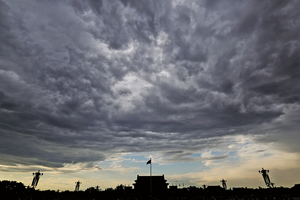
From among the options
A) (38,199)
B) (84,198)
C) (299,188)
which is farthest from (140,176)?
(299,188)

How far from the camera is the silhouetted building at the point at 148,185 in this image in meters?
60.4

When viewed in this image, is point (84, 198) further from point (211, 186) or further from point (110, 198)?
point (211, 186)

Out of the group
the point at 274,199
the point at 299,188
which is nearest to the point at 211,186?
the point at 299,188

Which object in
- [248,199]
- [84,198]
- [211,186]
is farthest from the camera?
[211,186]

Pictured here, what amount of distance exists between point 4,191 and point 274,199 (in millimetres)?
71548

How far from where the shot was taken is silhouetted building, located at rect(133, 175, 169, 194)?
60438 millimetres

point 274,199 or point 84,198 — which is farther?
point 84,198

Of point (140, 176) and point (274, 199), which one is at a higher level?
point (140, 176)

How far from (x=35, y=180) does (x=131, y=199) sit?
77.5ft

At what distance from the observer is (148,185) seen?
6112 cm

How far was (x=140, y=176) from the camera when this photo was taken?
6394 centimetres

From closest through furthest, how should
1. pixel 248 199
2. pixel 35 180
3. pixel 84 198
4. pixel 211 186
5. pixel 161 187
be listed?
1. pixel 35 180
2. pixel 248 199
3. pixel 84 198
4. pixel 161 187
5. pixel 211 186

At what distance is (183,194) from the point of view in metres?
51.7

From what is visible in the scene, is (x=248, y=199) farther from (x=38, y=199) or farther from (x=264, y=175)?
(x=38, y=199)
